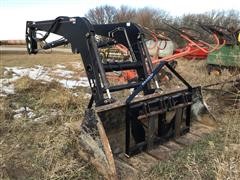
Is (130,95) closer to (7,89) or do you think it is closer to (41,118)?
(41,118)

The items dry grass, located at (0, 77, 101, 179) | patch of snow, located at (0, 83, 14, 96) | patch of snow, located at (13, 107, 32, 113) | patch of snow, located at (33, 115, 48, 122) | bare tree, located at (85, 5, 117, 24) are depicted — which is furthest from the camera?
bare tree, located at (85, 5, 117, 24)

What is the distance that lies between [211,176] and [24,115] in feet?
10.9

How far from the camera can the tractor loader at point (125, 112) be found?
3.42 m

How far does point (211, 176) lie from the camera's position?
3361mm

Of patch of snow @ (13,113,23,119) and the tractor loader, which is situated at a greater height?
the tractor loader

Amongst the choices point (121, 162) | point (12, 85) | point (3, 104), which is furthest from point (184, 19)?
point (121, 162)

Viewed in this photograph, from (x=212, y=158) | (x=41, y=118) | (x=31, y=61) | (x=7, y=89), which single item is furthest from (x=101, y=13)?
(x=212, y=158)

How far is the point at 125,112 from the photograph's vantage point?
3588 millimetres

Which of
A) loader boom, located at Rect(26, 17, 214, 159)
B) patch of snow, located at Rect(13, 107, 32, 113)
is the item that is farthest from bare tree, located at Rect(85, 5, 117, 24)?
loader boom, located at Rect(26, 17, 214, 159)

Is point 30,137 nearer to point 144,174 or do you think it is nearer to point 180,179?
point 144,174

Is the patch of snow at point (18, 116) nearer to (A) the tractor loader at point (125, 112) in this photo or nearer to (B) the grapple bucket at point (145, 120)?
(A) the tractor loader at point (125, 112)

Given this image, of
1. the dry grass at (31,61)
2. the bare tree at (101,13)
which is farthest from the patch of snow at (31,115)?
the bare tree at (101,13)

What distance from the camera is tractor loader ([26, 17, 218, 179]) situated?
342cm

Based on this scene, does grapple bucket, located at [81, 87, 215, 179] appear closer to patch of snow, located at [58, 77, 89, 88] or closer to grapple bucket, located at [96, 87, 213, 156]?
grapple bucket, located at [96, 87, 213, 156]
